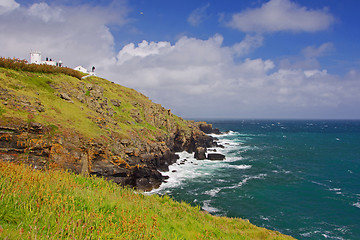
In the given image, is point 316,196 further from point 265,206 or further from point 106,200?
point 106,200

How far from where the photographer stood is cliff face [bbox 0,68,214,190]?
2477cm

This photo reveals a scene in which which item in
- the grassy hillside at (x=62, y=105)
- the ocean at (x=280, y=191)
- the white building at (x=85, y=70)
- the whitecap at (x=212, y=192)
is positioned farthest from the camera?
the white building at (x=85, y=70)

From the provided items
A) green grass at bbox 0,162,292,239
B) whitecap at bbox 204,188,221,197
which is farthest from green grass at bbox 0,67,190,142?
green grass at bbox 0,162,292,239

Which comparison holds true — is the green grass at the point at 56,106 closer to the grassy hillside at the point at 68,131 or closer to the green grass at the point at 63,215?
the grassy hillside at the point at 68,131

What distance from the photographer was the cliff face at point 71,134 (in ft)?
81.3

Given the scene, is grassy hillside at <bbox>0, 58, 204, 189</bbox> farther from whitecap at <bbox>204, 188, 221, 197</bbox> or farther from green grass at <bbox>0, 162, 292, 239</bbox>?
green grass at <bbox>0, 162, 292, 239</bbox>

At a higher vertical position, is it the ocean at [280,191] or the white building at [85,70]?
the white building at [85,70]

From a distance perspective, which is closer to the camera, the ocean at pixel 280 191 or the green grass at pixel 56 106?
Result: the ocean at pixel 280 191

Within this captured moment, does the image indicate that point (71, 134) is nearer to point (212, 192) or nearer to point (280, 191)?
point (212, 192)

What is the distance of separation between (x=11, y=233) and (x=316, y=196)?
44.3 meters

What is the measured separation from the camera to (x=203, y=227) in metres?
11.0

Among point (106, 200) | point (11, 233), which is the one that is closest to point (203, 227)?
point (106, 200)

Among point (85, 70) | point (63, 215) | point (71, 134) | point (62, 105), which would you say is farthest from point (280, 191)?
point (85, 70)

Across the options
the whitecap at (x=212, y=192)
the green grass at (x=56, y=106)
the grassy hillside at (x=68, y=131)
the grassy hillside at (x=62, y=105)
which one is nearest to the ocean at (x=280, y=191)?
the whitecap at (x=212, y=192)
